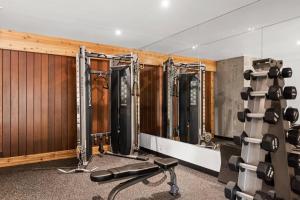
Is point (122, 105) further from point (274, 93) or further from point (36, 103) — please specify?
point (274, 93)

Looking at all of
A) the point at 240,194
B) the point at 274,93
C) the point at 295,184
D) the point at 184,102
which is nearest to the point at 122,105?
the point at 184,102

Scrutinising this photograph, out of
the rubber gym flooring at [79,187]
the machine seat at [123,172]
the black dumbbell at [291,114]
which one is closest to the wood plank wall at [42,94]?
the rubber gym flooring at [79,187]

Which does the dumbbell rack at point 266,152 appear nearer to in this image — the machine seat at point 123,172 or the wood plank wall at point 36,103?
the machine seat at point 123,172

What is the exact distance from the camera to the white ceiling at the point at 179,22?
10.4ft

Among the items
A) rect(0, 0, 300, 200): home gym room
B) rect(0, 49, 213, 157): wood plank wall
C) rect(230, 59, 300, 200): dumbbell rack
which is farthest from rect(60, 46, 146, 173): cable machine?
rect(230, 59, 300, 200): dumbbell rack

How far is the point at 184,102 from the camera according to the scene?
4.75 meters

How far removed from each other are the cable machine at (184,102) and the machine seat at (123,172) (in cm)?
176

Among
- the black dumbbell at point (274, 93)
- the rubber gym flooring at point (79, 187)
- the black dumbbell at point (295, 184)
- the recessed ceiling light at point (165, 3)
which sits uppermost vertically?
the recessed ceiling light at point (165, 3)

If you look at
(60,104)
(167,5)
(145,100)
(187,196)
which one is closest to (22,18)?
(60,104)

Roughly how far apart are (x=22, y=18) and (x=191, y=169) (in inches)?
151

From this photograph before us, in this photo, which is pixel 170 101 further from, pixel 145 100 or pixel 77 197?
pixel 77 197

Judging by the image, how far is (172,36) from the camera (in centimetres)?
470

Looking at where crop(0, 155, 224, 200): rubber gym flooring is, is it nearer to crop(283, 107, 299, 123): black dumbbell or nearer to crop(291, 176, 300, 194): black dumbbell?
crop(291, 176, 300, 194): black dumbbell

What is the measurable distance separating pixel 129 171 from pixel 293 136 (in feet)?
5.46
